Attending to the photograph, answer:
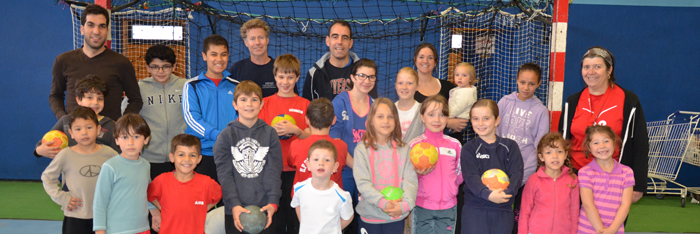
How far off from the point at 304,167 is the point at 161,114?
1.43m

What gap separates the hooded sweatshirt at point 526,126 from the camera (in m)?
3.89

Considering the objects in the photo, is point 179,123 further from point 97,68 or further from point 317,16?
point 317,16

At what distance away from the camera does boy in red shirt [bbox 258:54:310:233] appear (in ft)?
12.4

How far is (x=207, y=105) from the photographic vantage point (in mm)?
3779

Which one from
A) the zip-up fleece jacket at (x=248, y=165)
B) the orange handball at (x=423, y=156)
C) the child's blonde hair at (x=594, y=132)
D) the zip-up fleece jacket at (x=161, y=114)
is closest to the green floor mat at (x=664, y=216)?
the child's blonde hair at (x=594, y=132)

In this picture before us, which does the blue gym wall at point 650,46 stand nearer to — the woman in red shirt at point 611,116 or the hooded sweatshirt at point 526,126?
the hooded sweatshirt at point 526,126

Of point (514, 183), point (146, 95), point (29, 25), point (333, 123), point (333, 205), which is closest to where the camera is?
point (333, 205)

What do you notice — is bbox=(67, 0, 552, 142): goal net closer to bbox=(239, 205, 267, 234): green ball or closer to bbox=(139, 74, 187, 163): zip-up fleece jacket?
bbox=(139, 74, 187, 163): zip-up fleece jacket

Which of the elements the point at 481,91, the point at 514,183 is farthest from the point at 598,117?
the point at 481,91

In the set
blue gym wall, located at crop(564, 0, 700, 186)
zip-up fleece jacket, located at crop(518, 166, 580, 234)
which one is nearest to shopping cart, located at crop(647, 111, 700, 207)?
blue gym wall, located at crop(564, 0, 700, 186)

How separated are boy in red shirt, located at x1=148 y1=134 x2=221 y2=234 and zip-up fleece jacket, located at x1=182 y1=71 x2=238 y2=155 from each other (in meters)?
0.36

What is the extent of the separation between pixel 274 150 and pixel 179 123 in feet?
3.99

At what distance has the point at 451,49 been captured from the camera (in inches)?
350

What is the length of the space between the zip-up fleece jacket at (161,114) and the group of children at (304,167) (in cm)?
1
